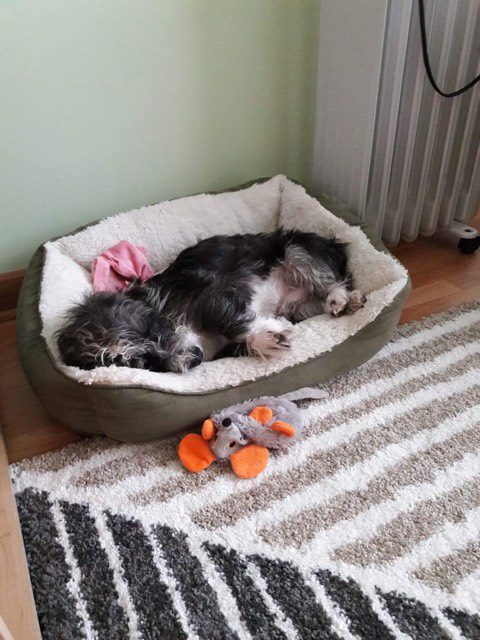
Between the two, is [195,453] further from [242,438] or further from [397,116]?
[397,116]

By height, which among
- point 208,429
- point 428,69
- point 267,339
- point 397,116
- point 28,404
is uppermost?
point 428,69

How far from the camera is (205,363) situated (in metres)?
1.67

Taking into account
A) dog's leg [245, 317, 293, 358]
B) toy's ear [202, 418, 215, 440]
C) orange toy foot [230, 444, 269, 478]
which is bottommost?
orange toy foot [230, 444, 269, 478]

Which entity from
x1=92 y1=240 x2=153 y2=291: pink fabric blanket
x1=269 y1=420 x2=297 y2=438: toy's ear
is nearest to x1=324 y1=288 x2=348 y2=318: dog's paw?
x1=269 y1=420 x2=297 y2=438: toy's ear

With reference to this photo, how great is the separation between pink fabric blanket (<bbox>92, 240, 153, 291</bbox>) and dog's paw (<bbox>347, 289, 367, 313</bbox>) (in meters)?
0.79

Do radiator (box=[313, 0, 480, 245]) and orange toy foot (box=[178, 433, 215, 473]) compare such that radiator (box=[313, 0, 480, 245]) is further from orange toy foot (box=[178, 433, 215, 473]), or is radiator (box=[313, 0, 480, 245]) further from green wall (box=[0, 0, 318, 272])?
orange toy foot (box=[178, 433, 215, 473])

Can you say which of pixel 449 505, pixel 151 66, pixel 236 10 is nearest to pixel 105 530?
pixel 449 505

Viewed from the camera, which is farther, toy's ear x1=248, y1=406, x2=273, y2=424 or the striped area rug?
toy's ear x1=248, y1=406, x2=273, y2=424

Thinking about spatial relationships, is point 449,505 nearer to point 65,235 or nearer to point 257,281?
point 257,281

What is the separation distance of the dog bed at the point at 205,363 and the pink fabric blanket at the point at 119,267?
0.24ft

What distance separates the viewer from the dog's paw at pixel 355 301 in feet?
5.89

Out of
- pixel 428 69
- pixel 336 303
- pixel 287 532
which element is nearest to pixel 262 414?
pixel 287 532

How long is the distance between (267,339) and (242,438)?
0.32 m

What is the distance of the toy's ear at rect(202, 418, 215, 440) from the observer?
152 cm
